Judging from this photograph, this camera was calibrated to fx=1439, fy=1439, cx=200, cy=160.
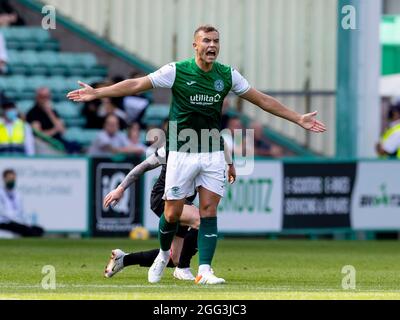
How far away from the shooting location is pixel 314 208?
23922mm

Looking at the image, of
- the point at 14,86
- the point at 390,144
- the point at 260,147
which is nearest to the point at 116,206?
the point at 260,147

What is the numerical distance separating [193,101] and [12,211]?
9.61 meters

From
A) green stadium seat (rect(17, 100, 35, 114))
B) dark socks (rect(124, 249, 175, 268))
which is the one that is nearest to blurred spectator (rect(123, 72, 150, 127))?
green stadium seat (rect(17, 100, 35, 114))

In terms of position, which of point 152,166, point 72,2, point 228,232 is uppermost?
point 72,2

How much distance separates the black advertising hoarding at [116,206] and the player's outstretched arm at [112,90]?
9.64 meters

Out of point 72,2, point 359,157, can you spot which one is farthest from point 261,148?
point 72,2

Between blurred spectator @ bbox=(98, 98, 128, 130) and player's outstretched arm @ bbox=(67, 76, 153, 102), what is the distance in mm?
12002

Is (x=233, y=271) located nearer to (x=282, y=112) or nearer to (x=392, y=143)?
(x=282, y=112)

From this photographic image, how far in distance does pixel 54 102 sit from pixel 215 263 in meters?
11.0

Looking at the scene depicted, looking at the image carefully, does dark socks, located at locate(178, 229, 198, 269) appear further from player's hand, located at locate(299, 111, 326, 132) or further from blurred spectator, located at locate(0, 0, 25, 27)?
blurred spectator, located at locate(0, 0, 25, 27)

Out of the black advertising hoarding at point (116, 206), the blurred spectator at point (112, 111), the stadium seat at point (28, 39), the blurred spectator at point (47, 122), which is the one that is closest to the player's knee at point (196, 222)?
the black advertising hoarding at point (116, 206)

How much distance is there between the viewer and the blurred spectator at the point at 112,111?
2547 cm

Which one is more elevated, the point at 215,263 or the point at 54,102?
the point at 54,102
